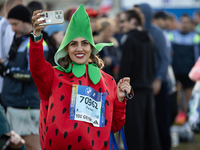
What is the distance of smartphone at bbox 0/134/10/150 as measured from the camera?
8.95 ft

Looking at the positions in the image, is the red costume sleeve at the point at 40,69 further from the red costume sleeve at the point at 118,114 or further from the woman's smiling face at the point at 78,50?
the red costume sleeve at the point at 118,114

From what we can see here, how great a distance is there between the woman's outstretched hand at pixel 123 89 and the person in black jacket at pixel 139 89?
6.97ft

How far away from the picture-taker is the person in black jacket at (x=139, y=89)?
5.50 meters

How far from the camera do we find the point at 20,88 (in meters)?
4.41

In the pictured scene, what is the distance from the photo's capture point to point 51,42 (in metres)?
5.52

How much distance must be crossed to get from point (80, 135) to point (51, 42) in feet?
8.79

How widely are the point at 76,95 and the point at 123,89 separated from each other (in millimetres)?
424

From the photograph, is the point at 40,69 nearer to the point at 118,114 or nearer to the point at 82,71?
the point at 82,71

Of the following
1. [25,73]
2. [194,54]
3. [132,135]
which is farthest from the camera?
[194,54]

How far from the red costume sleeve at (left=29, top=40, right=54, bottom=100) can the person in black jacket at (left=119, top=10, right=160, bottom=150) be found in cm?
241

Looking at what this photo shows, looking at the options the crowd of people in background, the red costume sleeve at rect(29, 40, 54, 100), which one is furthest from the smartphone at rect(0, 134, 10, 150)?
the red costume sleeve at rect(29, 40, 54, 100)

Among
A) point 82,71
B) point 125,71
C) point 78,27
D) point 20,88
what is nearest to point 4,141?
point 82,71

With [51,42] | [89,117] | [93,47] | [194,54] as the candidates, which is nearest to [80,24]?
[93,47]

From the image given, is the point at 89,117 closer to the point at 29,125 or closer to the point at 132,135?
the point at 29,125
